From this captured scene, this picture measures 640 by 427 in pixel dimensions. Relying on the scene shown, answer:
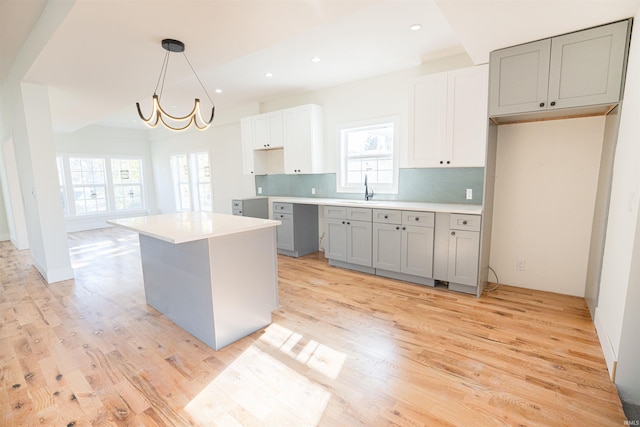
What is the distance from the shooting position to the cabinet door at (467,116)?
295cm

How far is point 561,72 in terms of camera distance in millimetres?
2381

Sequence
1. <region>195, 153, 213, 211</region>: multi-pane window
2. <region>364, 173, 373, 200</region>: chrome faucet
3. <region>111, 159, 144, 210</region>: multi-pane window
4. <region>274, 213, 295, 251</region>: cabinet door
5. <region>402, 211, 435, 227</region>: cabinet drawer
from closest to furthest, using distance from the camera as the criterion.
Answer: <region>402, 211, 435, 227</region>: cabinet drawer < <region>364, 173, 373, 200</region>: chrome faucet < <region>274, 213, 295, 251</region>: cabinet door < <region>195, 153, 213, 211</region>: multi-pane window < <region>111, 159, 144, 210</region>: multi-pane window

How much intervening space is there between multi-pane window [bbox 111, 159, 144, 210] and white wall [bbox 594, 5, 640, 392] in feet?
32.0

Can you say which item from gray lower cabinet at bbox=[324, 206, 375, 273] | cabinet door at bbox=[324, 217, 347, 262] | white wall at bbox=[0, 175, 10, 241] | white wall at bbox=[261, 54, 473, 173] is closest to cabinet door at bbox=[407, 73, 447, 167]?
white wall at bbox=[261, 54, 473, 173]

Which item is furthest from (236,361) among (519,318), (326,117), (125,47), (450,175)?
(326,117)

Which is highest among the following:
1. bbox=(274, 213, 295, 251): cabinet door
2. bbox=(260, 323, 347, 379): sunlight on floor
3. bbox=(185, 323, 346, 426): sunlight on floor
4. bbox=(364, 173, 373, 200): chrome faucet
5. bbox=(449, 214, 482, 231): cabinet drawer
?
bbox=(364, 173, 373, 200): chrome faucet

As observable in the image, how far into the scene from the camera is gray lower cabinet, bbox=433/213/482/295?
294cm

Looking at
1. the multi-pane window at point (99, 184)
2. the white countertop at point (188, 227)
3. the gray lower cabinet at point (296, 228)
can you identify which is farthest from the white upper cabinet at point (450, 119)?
the multi-pane window at point (99, 184)

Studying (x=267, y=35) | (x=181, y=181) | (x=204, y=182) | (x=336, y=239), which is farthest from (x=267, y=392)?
Answer: (x=181, y=181)

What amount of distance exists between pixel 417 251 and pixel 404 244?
6.4 inches

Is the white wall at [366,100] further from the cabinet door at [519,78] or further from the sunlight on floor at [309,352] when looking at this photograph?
the sunlight on floor at [309,352]

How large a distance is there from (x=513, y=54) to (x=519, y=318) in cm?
231

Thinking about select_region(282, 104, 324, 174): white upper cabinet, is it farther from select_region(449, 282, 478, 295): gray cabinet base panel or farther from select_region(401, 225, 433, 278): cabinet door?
select_region(449, 282, 478, 295): gray cabinet base panel

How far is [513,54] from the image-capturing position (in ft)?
8.41
